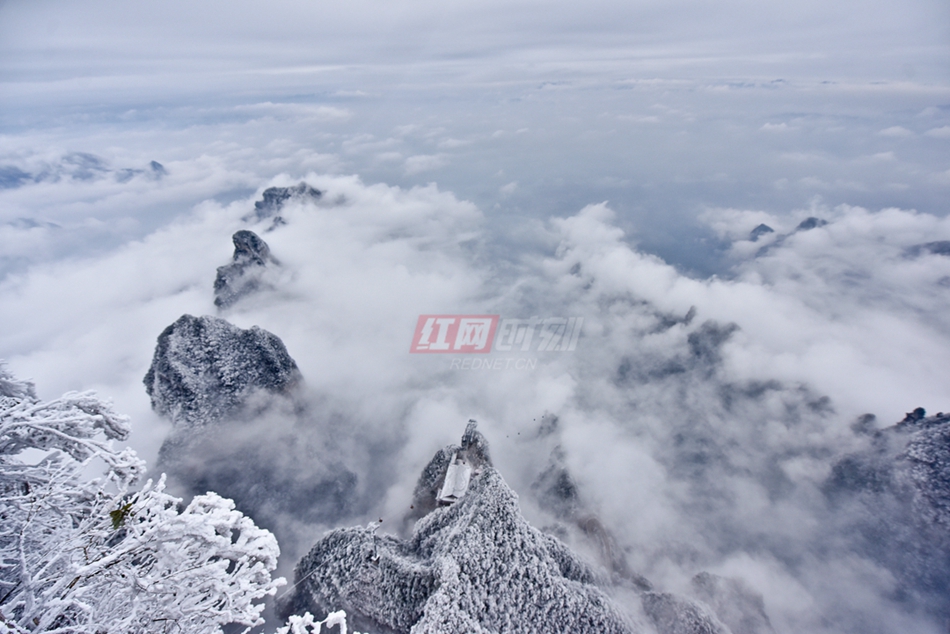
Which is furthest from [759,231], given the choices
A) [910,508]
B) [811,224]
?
[910,508]

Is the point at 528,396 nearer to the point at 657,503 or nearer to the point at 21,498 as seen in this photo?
the point at 657,503

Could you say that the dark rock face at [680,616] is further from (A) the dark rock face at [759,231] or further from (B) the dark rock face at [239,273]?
(A) the dark rock face at [759,231]

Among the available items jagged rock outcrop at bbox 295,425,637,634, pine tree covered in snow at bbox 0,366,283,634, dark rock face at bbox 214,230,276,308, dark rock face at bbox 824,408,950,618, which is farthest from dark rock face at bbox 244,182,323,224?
dark rock face at bbox 824,408,950,618

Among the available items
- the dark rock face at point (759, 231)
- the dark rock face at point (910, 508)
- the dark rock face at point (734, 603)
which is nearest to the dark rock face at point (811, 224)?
the dark rock face at point (759, 231)

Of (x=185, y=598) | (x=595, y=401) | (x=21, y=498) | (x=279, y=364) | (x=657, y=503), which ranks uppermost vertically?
(x=21, y=498)

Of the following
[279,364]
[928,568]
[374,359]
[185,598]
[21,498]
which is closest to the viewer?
[21,498]

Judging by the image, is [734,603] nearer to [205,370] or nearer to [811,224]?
[205,370]

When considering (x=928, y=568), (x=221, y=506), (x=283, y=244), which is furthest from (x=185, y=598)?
(x=283, y=244)

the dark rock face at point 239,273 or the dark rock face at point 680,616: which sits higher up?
the dark rock face at point 680,616
